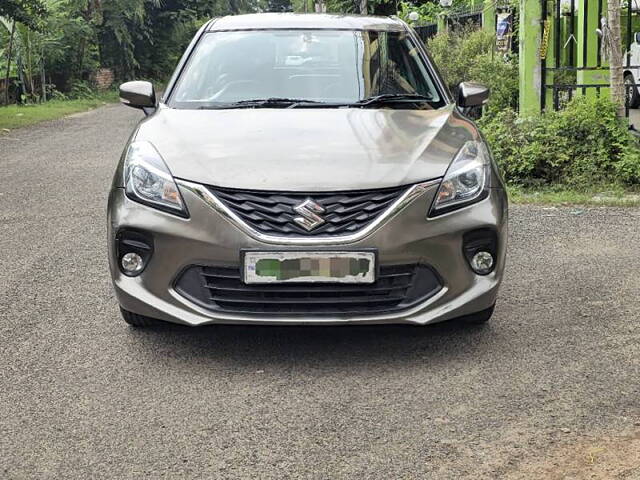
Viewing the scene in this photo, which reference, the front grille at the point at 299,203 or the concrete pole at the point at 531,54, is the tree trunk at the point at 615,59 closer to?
the concrete pole at the point at 531,54

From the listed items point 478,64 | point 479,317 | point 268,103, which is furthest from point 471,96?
point 478,64

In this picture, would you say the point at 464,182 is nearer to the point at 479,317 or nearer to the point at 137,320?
the point at 479,317

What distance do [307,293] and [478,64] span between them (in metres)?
10.1

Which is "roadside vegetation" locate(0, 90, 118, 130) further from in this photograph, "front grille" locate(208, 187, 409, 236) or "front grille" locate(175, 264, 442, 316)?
"front grille" locate(208, 187, 409, 236)

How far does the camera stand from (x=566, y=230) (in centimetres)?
749

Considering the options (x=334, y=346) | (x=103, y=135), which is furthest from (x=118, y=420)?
(x=103, y=135)

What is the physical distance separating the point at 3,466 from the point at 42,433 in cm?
29

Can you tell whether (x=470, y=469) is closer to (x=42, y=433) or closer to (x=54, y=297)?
(x=42, y=433)

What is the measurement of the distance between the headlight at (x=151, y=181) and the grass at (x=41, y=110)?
14.6 metres

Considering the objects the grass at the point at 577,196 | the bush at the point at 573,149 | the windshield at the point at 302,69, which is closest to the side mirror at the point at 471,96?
the windshield at the point at 302,69

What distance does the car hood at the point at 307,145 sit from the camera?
439cm

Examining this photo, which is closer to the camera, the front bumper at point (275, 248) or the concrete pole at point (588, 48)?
the front bumper at point (275, 248)

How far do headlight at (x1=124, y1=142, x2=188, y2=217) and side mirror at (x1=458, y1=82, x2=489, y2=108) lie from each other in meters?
1.93

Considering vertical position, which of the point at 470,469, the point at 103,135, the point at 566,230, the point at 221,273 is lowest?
the point at 103,135
